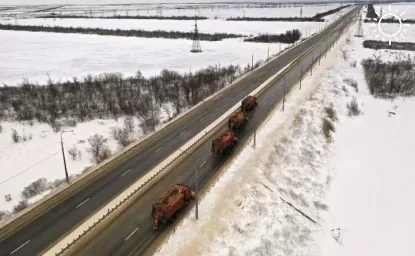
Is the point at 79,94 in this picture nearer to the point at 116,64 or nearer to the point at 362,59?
the point at 116,64

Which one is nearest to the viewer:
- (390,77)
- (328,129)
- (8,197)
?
(8,197)

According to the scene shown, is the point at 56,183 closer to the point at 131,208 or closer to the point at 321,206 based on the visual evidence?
the point at 131,208

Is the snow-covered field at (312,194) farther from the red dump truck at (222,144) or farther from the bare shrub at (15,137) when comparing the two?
the bare shrub at (15,137)

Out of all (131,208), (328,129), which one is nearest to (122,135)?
(131,208)

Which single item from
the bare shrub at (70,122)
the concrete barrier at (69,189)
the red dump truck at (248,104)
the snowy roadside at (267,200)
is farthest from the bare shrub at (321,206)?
the bare shrub at (70,122)

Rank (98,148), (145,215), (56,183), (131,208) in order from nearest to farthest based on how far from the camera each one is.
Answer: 1. (145,215)
2. (131,208)
3. (56,183)
4. (98,148)

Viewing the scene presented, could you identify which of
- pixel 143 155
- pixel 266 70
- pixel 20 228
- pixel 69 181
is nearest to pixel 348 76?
pixel 266 70

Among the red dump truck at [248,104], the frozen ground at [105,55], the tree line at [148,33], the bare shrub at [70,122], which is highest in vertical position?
the tree line at [148,33]
